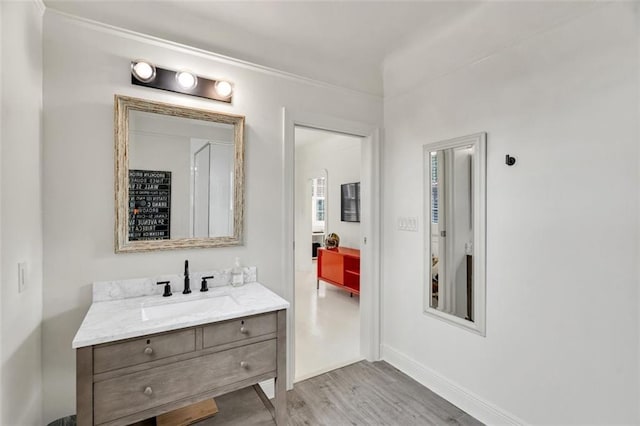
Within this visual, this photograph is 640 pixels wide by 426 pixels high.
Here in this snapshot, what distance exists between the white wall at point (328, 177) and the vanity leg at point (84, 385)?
157 inches

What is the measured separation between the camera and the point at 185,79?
1.93m

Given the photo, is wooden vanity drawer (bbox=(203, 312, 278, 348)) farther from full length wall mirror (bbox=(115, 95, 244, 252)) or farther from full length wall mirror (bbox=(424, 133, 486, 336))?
full length wall mirror (bbox=(424, 133, 486, 336))

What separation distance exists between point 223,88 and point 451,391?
8.68ft

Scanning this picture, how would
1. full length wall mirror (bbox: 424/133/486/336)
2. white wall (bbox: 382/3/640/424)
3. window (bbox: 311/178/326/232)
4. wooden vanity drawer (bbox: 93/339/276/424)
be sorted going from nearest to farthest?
wooden vanity drawer (bbox: 93/339/276/424)
white wall (bbox: 382/3/640/424)
full length wall mirror (bbox: 424/133/486/336)
window (bbox: 311/178/326/232)

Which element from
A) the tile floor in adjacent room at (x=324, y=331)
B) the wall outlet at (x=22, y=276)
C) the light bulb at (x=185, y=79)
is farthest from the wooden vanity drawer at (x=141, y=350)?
the light bulb at (x=185, y=79)

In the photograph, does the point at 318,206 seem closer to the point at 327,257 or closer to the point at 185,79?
the point at 327,257

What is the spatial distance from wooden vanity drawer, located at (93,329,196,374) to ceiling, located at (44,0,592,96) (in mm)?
1753

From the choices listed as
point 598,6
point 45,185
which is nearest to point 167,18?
point 45,185

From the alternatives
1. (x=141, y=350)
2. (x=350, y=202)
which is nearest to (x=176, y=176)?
(x=141, y=350)

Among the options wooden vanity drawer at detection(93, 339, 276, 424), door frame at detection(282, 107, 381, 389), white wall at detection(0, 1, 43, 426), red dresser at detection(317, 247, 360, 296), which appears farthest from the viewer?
red dresser at detection(317, 247, 360, 296)

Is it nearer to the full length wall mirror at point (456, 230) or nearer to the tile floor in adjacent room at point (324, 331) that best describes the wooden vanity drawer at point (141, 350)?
the tile floor in adjacent room at point (324, 331)

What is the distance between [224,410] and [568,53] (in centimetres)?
288

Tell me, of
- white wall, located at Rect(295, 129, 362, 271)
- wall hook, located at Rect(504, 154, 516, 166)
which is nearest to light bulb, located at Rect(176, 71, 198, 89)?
wall hook, located at Rect(504, 154, 516, 166)

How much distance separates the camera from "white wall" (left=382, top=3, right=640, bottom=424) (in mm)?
1464
